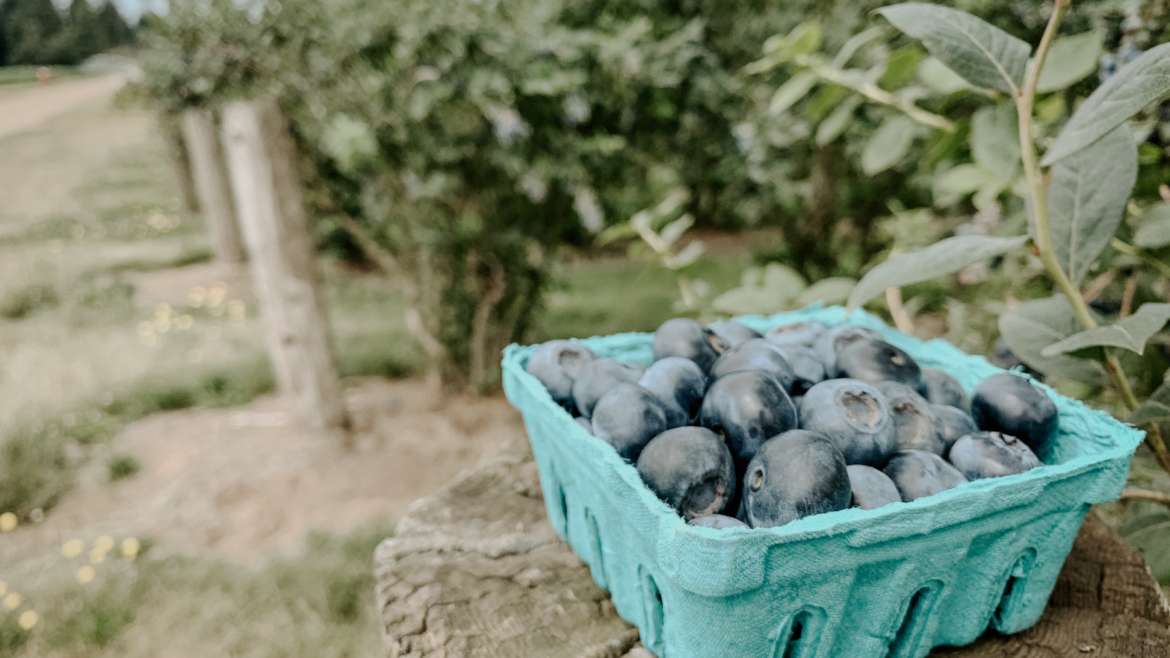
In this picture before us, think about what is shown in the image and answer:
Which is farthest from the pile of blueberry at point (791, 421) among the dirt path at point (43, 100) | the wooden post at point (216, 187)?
the dirt path at point (43, 100)

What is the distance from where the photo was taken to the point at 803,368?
39.2 inches

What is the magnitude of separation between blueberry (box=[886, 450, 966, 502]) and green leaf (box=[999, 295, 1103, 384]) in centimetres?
34

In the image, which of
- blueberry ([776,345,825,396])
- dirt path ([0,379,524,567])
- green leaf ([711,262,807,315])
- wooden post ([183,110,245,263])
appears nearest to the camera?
blueberry ([776,345,825,396])

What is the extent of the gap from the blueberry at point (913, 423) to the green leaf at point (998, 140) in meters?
0.57

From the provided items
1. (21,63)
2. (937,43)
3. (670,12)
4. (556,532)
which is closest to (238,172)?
(670,12)

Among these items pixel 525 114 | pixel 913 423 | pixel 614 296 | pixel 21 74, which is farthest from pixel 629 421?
pixel 21 74

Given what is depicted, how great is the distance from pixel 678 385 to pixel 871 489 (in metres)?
0.25

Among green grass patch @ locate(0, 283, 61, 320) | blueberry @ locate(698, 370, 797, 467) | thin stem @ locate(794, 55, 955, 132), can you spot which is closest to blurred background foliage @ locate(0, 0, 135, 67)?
green grass patch @ locate(0, 283, 61, 320)

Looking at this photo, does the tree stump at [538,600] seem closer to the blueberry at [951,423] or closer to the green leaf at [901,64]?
the blueberry at [951,423]

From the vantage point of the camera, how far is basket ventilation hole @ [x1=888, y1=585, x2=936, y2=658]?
82 centimetres

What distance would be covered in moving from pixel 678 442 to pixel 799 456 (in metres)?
0.12

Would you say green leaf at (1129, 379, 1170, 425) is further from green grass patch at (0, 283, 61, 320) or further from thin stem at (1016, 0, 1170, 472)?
green grass patch at (0, 283, 61, 320)

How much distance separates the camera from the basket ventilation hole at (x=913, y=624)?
2.69 ft

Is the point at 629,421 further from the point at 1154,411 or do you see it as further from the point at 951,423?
the point at 1154,411
